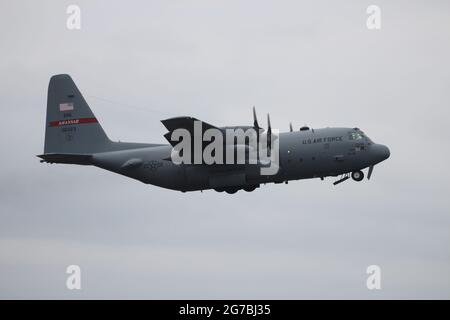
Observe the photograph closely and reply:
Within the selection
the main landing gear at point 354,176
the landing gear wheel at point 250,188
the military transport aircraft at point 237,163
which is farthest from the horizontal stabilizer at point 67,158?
the main landing gear at point 354,176

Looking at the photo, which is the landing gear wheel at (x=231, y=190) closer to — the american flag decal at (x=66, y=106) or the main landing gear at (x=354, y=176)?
the main landing gear at (x=354, y=176)

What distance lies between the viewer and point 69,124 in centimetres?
4281

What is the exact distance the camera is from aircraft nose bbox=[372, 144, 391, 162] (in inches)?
1571

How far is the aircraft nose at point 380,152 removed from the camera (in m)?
39.9

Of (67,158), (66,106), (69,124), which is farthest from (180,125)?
(66,106)

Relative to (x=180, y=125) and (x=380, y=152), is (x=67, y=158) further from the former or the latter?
(x=380, y=152)

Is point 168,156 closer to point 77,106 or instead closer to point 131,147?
point 131,147

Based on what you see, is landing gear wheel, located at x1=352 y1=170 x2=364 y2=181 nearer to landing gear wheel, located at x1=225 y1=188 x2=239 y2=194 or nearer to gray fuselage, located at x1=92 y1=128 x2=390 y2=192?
gray fuselage, located at x1=92 y1=128 x2=390 y2=192

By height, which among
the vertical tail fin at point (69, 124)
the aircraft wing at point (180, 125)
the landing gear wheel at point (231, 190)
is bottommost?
the landing gear wheel at point (231, 190)

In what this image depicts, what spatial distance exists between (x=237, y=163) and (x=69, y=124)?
9372 mm

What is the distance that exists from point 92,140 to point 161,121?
6747 mm

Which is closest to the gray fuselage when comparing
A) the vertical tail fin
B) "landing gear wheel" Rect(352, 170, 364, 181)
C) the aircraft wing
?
"landing gear wheel" Rect(352, 170, 364, 181)

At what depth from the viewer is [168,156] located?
40.5 meters
